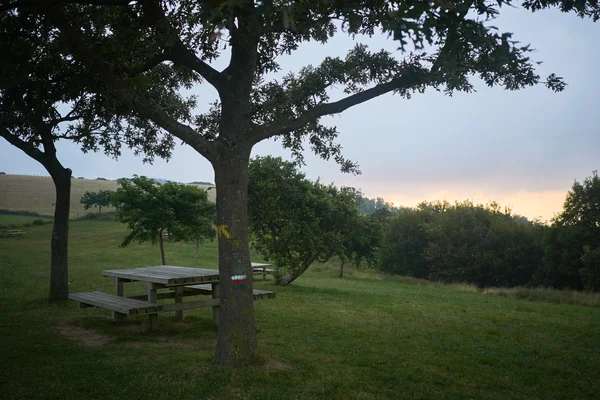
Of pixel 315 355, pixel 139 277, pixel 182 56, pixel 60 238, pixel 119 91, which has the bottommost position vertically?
pixel 315 355

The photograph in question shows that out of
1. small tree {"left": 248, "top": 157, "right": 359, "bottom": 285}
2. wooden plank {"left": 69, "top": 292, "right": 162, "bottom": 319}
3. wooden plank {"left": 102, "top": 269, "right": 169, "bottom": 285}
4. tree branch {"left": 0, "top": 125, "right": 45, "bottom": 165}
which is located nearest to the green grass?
small tree {"left": 248, "top": 157, "right": 359, "bottom": 285}

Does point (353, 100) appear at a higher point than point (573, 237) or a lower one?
higher

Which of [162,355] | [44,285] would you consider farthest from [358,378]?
[44,285]

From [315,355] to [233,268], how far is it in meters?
2.28

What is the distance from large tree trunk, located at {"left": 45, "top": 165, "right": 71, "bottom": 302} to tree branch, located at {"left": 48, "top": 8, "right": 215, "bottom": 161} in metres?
7.45

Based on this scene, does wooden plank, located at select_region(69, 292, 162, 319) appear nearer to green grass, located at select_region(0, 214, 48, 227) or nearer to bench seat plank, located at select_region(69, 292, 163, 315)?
bench seat plank, located at select_region(69, 292, 163, 315)

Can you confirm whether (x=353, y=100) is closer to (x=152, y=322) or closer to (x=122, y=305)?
(x=122, y=305)

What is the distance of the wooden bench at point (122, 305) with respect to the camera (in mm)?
8391

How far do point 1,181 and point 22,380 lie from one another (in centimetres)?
9073

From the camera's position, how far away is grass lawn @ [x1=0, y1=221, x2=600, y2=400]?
6277 mm

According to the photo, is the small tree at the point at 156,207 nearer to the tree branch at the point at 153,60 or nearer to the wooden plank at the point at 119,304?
the wooden plank at the point at 119,304

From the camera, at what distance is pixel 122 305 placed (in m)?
8.64

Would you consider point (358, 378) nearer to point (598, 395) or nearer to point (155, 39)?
point (598, 395)

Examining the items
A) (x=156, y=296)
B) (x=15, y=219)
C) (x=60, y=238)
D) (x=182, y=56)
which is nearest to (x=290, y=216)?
(x=60, y=238)
